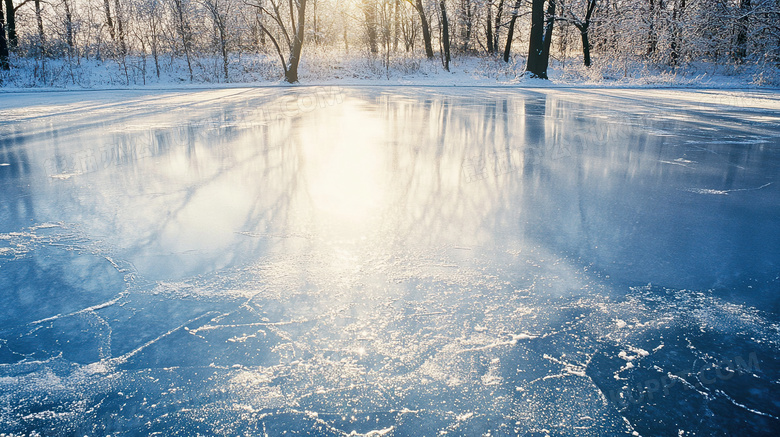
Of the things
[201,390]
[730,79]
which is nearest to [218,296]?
[201,390]

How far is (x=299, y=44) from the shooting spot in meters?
19.6

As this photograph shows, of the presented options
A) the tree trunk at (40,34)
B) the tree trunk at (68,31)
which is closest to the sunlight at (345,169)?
the tree trunk at (40,34)

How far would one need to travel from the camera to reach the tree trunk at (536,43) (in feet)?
61.2

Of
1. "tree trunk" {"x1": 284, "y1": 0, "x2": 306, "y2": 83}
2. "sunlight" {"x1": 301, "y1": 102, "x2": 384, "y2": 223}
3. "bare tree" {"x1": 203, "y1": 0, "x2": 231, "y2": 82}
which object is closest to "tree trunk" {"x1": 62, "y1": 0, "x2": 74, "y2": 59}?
"bare tree" {"x1": 203, "y1": 0, "x2": 231, "y2": 82}

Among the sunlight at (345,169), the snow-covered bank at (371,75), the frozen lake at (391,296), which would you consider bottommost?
the frozen lake at (391,296)

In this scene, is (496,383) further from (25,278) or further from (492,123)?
(492,123)

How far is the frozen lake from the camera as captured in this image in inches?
63.1

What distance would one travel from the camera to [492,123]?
810cm

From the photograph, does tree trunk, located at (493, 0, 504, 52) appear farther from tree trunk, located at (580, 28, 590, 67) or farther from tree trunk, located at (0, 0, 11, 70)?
tree trunk, located at (0, 0, 11, 70)

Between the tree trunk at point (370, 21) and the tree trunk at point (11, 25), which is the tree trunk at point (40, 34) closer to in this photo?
the tree trunk at point (11, 25)

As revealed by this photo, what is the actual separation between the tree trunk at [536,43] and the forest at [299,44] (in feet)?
0.13

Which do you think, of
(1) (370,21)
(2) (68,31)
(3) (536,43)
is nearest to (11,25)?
(2) (68,31)

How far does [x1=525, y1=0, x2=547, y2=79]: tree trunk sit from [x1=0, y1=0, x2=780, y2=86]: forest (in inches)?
1.5

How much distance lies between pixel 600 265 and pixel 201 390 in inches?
80.8
